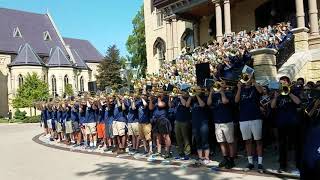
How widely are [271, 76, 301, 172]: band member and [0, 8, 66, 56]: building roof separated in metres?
63.0

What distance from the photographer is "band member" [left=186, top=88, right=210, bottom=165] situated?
9.87 metres

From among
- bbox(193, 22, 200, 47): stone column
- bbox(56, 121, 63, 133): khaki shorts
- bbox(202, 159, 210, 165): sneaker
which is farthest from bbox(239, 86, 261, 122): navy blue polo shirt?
bbox(193, 22, 200, 47): stone column

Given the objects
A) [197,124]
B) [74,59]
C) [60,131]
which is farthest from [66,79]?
[197,124]

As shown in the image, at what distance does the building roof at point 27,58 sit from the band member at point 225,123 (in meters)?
59.0

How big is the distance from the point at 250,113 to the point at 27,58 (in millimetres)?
60557

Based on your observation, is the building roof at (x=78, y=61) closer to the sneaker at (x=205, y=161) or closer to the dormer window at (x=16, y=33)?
the dormer window at (x=16, y=33)

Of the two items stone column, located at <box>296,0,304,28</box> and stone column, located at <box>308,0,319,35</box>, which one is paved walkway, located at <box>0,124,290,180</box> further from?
stone column, located at <box>296,0,304,28</box>

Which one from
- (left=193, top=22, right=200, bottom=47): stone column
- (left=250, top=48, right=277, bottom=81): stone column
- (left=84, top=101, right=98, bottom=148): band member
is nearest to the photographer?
(left=84, top=101, right=98, bottom=148): band member

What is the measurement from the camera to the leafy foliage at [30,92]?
57897 millimetres

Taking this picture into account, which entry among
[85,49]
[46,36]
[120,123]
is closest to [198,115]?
[120,123]

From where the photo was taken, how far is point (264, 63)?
1565 cm

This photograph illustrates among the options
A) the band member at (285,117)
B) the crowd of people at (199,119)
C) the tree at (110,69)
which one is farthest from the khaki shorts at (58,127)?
the tree at (110,69)

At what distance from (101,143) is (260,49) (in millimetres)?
6527

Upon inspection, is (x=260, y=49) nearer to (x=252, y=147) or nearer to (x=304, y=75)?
(x=304, y=75)
